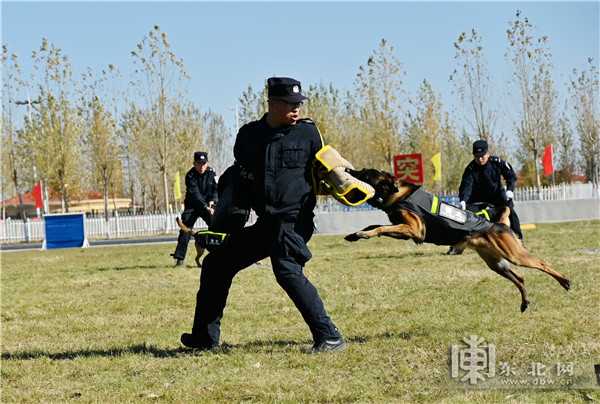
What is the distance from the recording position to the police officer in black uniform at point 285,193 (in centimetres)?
518

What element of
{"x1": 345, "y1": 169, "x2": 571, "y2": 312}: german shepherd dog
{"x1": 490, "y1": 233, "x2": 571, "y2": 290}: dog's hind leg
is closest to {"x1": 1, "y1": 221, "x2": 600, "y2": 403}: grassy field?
{"x1": 490, "y1": 233, "x2": 571, "y2": 290}: dog's hind leg

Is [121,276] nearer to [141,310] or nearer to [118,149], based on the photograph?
[141,310]

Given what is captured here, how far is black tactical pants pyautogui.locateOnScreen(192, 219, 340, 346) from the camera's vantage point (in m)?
5.29

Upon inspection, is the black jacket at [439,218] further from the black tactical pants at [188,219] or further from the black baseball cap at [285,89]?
the black tactical pants at [188,219]

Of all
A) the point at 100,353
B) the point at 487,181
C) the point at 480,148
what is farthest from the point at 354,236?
the point at 487,181

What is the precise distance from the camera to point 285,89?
5117mm

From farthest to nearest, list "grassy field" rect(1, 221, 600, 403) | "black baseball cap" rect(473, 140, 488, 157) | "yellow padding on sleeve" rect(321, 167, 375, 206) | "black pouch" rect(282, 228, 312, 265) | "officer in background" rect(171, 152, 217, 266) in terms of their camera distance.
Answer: "officer in background" rect(171, 152, 217, 266), "black baseball cap" rect(473, 140, 488, 157), "black pouch" rect(282, 228, 312, 265), "yellow padding on sleeve" rect(321, 167, 375, 206), "grassy field" rect(1, 221, 600, 403)

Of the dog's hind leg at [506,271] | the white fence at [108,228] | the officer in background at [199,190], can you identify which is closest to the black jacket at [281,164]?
the dog's hind leg at [506,271]

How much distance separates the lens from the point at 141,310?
7.93 meters

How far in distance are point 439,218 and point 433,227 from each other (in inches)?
3.7

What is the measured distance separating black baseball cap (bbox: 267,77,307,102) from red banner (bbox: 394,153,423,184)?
26863 millimetres

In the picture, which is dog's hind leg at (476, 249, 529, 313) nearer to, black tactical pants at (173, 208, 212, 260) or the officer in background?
black tactical pants at (173, 208, 212, 260)

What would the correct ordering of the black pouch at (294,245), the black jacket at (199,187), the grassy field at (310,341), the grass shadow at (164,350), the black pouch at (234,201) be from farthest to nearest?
the black jacket at (199,187), the grass shadow at (164,350), the black pouch at (234,201), the black pouch at (294,245), the grassy field at (310,341)

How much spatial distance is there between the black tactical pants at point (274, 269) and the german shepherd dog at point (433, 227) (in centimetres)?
87
